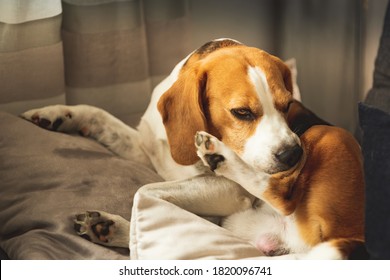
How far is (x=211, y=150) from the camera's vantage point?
132 cm

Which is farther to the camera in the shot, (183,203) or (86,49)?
(86,49)

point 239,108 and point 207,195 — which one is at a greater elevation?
point 239,108

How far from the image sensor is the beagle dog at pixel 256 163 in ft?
4.33

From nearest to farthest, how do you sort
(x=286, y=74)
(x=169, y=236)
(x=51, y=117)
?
(x=169, y=236)
(x=286, y=74)
(x=51, y=117)

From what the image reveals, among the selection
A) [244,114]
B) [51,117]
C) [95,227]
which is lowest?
[95,227]

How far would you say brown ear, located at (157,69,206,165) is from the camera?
1.35 metres

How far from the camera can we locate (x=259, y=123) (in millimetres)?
1320

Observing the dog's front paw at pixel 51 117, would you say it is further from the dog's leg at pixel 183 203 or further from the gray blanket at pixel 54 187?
the dog's leg at pixel 183 203

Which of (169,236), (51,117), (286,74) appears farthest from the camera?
(51,117)

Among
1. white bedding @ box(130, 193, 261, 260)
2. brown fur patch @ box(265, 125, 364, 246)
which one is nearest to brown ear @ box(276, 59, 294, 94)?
brown fur patch @ box(265, 125, 364, 246)

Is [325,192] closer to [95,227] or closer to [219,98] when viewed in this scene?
[219,98]

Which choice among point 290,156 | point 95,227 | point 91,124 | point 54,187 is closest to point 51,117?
point 91,124

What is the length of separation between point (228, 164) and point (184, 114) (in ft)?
0.44
